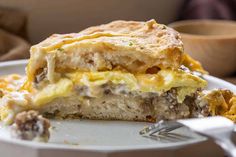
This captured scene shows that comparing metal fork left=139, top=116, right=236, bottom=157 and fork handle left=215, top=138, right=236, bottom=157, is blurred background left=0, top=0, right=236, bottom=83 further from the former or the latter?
fork handle left=215, top=138, right=236, bottom=157

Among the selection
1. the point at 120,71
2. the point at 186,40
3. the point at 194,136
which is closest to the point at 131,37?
the point at 120,71

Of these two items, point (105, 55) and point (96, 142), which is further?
point (105, 55)

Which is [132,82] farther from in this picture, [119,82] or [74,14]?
[74,14]

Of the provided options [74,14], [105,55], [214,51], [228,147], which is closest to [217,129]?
[228,147]

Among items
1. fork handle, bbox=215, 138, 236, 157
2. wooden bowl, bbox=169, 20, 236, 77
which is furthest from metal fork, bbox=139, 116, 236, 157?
wooden bowl, bbox=169, 20, 236, 77

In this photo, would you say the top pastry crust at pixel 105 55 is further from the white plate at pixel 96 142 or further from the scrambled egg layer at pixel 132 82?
the white plate at pixel 96 142

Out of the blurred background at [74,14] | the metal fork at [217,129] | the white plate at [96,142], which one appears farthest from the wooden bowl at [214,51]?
the metal fork at [217,129]
